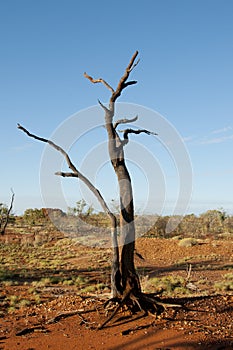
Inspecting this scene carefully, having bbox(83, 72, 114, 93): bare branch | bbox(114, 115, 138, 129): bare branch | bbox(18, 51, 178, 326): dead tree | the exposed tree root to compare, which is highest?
bbox(83, 72, 114, 93): bare branch

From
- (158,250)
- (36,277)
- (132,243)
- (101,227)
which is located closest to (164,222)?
(101,227)

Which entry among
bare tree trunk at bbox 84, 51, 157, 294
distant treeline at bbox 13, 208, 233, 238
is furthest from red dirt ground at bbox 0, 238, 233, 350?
distant treeline at bbox 13, 208, 233, 238

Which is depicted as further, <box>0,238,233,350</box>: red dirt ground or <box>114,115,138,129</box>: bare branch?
<box>114,115,138,129</box>: bare branch

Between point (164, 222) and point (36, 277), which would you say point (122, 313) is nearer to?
point (36, 277)

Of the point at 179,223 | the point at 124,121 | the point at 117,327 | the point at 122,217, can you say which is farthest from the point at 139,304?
the point at 179,223

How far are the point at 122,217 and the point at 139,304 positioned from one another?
1.71m

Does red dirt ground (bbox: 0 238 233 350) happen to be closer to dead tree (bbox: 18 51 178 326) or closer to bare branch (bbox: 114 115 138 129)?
dead tree (bbox: 18 51 178 326)

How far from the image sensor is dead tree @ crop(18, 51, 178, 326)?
7.96 metres

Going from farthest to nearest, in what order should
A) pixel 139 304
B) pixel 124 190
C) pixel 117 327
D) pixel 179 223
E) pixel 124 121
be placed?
pixel 179 223, pixel 124 121, pixel 124 190, pixel 139 304, pixel 117 327

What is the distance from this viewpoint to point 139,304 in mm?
7766

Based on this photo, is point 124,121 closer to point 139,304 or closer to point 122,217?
point 122,217

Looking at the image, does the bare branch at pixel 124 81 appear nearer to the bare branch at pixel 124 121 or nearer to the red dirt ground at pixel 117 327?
the bare branch at pixel 124 121

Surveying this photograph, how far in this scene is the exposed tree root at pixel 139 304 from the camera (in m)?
7.77

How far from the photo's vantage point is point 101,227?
4525 cm
